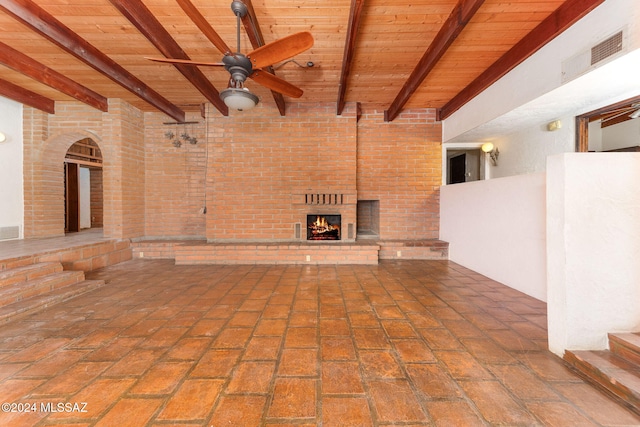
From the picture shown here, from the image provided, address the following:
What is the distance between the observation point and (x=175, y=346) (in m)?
1.88

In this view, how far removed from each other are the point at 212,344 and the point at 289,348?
0.60 meters

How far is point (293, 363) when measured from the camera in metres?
1.67

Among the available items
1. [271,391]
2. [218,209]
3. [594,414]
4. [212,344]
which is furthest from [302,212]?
[594,414]

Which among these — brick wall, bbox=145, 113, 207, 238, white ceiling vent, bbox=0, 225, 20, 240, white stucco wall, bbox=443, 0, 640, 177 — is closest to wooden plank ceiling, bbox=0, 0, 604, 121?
white stucco wall, bbox=443, 0, 640, 177

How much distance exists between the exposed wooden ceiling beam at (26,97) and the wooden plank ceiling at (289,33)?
0.02 metres

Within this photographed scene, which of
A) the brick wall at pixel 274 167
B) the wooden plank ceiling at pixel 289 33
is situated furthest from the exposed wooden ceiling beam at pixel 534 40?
the brick wall at pixel 274 167

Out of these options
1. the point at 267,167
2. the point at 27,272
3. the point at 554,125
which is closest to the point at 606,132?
the point at 554,125

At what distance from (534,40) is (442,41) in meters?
0.96

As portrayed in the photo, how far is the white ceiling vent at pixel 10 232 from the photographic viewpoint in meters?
4.30

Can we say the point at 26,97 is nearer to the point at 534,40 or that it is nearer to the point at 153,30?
the point at 153,30

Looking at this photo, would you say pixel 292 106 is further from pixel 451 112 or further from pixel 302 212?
pixel 451 112

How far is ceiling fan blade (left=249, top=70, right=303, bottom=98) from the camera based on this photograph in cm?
262

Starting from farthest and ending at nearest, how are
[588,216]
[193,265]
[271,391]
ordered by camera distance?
[193,265] → [588,216] → [271,391]

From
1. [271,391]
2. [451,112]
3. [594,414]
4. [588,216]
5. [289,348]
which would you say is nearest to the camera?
[594,414]
